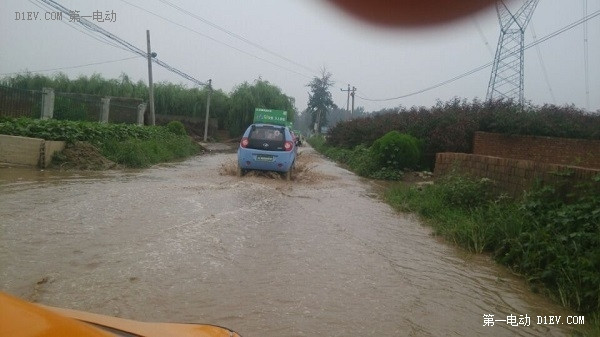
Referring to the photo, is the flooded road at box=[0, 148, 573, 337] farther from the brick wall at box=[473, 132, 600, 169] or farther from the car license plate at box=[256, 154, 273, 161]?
the brick wall at box=[473, 132, 600, 169]

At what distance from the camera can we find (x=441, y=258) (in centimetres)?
617

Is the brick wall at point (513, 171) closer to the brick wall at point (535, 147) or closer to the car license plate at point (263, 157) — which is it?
the car license plate at point (263, 157)

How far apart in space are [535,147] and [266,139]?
8.90m

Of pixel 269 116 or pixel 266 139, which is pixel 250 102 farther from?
pixel 266 139

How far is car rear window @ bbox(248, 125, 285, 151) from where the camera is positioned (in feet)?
39.9

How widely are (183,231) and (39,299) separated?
276cm

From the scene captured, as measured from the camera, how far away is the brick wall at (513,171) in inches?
247

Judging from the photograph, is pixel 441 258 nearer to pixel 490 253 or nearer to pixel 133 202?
pixel 490 253

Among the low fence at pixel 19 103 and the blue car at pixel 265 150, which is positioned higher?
the low fence at pixel 19 103

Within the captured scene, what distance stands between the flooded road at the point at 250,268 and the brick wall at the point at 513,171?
60.2 inches

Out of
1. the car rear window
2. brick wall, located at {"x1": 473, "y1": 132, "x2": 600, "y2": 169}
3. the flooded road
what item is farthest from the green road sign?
the flooded road

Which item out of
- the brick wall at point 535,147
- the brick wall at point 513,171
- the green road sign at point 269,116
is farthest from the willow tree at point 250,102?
the brick wall at point 513,171

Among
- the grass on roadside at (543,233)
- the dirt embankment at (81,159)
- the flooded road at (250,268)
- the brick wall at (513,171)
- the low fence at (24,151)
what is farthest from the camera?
the dirt embankment at (81,159)

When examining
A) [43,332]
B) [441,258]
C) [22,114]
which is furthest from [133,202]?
[22,114]
